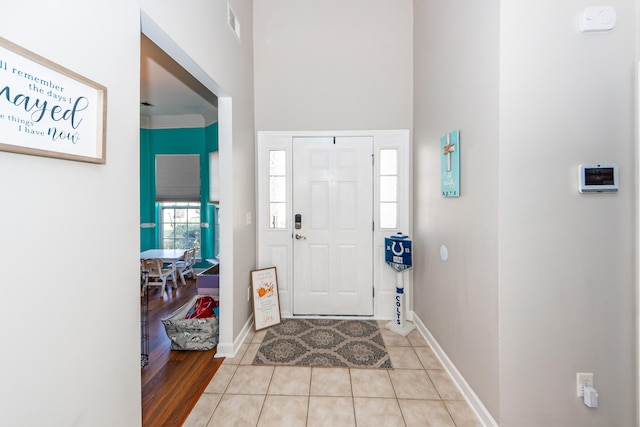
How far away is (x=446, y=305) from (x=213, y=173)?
437cm

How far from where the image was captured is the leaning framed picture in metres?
2.99

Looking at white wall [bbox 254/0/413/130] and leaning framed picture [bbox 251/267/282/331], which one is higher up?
white wall [bbox 254/0/413/130]

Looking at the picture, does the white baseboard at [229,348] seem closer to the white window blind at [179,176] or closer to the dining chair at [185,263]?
the dining chair at [185,263]

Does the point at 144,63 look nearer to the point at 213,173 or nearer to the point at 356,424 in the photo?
the point at 213,173

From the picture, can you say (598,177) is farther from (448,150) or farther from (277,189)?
(277,189)

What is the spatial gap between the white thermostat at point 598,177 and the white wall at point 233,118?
2.39 meters

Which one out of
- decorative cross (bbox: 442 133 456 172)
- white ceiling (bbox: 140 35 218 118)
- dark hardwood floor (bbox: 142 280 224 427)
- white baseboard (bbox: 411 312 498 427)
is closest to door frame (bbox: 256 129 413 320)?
white baseboard (bbox: 411 312 498 427)

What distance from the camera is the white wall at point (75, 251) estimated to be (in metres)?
0.84

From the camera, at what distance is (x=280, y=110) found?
3244 millimetres

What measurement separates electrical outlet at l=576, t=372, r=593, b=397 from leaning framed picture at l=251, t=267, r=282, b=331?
2438mm

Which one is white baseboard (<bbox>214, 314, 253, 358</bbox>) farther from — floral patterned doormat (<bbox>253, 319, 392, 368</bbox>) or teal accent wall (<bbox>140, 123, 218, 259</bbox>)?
teal accent wall (<bbox>140, 123, 218, 259</bbox>)

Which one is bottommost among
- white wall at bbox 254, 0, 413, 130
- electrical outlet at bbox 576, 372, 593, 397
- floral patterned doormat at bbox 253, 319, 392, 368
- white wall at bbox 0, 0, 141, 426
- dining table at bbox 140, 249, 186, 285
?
floral patterned doormat at bbox 253, 319, 392, 368

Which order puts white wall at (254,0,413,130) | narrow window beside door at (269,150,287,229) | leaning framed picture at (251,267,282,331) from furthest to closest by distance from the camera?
narrow window beside door at (269,150,287,229)
white wall at (254,0,413,130)
leaning framed picture at (251,267,282,331)

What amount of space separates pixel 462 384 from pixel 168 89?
501 cm
